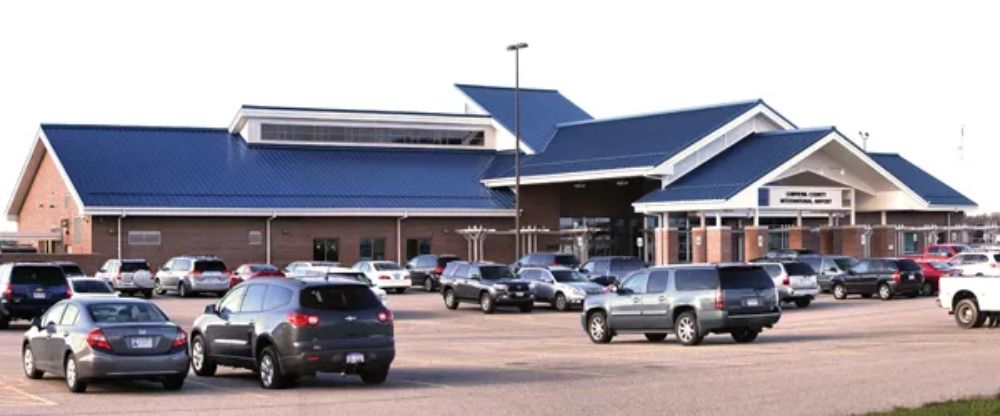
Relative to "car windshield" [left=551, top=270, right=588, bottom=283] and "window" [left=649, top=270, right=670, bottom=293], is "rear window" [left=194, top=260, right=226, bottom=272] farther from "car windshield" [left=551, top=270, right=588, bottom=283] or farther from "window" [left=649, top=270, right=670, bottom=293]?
"window" [left=649, top=270, right=670, bottom=293]

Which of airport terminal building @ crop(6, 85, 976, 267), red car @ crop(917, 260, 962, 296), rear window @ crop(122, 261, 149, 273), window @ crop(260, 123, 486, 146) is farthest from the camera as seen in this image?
window @ crop(260, 123, 486, 146)

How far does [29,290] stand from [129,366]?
709 inches

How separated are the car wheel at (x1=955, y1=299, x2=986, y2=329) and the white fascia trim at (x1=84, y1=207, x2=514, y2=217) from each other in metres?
36.9

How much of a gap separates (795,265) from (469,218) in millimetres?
27621

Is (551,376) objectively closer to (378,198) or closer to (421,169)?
(378,198)

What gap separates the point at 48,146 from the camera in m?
64.8

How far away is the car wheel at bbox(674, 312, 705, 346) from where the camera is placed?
2934 centimetres

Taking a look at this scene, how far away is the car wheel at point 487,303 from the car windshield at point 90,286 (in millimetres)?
11520

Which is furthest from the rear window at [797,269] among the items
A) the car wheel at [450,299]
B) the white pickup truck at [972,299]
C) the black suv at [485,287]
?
the car wheel at [450,299]

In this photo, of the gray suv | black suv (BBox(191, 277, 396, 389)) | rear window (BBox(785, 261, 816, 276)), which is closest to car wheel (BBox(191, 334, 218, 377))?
black suv (BBox(191, 277, 396, 389))

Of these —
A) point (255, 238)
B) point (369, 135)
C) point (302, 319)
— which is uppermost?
point (369, 135)

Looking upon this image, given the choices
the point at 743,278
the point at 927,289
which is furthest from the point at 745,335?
the point at 927,289

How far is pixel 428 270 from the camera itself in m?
59.7

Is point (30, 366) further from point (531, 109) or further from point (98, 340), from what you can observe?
point (531, 109)
